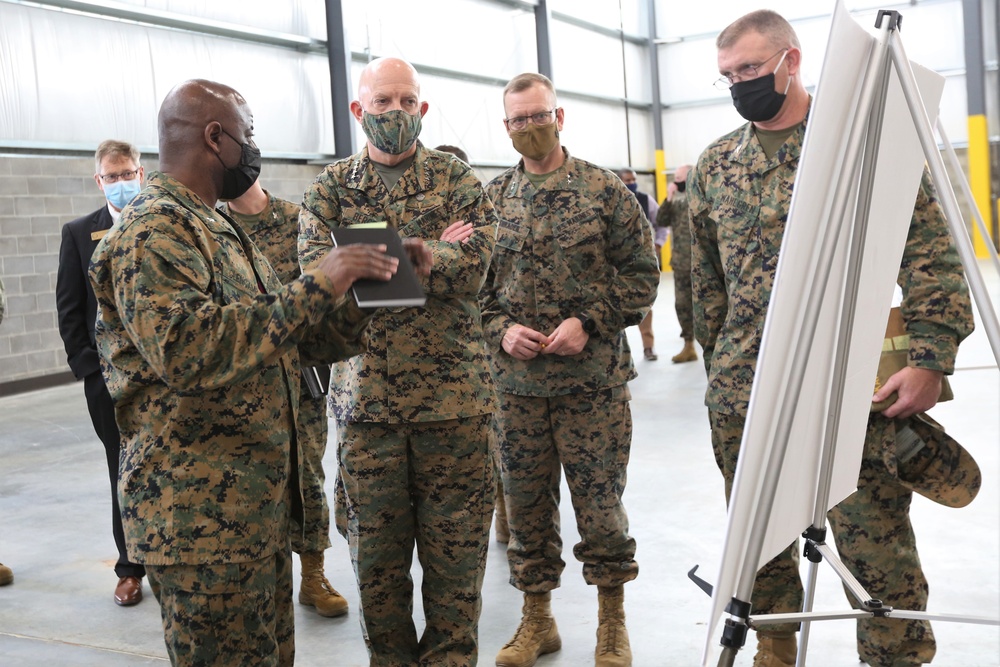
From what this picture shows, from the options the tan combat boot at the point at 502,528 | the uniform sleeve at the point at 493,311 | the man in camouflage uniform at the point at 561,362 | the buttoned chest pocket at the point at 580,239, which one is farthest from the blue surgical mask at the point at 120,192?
the tan combat boot at the point at 502,528

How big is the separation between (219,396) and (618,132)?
56.3ft

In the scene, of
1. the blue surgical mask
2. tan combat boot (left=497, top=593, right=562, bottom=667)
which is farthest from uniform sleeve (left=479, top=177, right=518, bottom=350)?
the blue surgical mask

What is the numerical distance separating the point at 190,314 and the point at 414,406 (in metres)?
0.88

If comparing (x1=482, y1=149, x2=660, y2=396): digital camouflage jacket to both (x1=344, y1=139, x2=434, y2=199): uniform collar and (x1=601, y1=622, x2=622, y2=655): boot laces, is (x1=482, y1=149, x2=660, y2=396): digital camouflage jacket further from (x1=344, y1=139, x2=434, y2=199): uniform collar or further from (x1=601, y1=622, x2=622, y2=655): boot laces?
(x1=601, y1=622, x2=622, y2=655): boot laces

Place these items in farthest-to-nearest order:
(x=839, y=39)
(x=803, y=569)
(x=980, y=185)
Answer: (x=980, y=185) → (x=803, y=569) → (x=839, y=39)

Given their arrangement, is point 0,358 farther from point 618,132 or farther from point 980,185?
point 980,185

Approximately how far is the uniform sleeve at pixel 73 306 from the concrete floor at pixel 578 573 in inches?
36.9

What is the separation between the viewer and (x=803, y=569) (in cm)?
390

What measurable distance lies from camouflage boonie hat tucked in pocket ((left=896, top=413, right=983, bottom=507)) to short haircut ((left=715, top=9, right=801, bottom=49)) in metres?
0.95

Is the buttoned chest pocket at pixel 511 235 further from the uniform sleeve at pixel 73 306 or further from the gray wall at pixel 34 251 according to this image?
the gray wall at pixel 34 251

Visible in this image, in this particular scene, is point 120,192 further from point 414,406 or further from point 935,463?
point 935,463

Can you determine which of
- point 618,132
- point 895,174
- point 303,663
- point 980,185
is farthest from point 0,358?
point 980,185

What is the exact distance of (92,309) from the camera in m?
3.67

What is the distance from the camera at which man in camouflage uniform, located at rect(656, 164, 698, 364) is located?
25.6 feet
